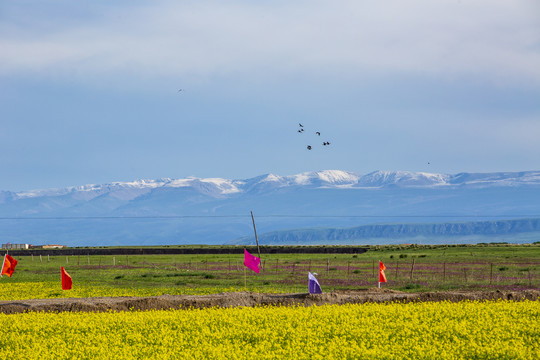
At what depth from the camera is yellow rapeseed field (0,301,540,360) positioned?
2158 centimetres

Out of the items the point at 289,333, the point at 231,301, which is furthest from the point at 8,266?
the point at 289,333

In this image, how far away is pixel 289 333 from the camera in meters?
25.2

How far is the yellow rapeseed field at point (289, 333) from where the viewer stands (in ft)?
70.8

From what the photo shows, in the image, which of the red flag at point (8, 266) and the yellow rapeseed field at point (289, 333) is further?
the red flag at point (8, 266)

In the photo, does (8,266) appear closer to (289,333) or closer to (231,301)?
(231,301)

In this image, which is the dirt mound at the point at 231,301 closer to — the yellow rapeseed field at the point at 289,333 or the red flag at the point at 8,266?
the yellow rapeseed field at the point at 289,333

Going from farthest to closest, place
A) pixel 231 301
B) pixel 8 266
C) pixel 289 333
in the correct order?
pixel 8 266, pixel 231 301, pixel 289 333

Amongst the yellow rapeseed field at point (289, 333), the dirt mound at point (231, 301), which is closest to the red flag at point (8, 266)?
the dirt mound at point (231, 301)

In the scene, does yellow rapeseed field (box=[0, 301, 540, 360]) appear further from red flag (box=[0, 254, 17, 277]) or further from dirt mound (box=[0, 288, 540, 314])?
→ red flag (box=[0, 254, 17, 277])

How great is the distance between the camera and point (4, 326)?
2831 centimetres

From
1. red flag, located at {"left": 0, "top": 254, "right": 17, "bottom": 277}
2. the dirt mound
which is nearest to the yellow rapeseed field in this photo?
the dirt mound

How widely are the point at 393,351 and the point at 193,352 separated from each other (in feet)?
18.7

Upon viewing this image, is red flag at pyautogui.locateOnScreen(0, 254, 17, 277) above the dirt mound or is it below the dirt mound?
above

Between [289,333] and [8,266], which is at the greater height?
[8,266]
